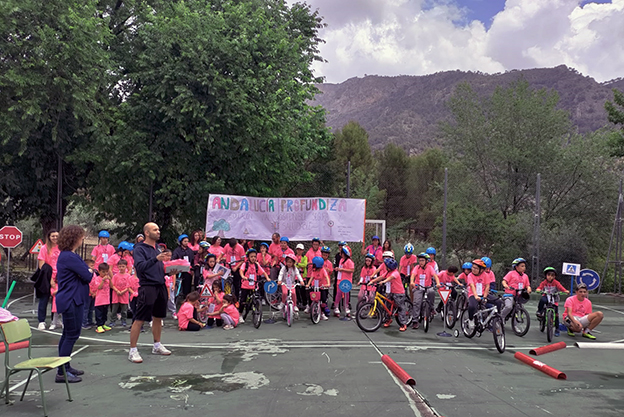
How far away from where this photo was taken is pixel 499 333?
9.50m

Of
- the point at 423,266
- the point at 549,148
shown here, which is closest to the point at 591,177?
the point at 549,148

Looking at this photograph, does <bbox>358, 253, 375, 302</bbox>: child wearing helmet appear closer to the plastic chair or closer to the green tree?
the plastic chair

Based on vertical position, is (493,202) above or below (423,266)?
above

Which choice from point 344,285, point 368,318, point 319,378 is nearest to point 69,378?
point 319,378

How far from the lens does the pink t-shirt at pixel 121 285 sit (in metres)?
11.1

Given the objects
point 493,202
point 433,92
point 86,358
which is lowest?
point 86,358

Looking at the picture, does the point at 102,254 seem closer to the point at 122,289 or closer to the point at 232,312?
the point at 122,289

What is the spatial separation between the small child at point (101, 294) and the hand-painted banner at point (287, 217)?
488 centimetres

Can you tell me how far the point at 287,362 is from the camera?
816 centimetres

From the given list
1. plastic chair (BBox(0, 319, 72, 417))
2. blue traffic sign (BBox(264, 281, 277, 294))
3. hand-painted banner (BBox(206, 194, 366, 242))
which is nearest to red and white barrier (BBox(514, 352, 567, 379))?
blue traffic sign (BBox(264, 281, 277, 294))

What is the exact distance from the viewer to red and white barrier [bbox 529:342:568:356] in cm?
930

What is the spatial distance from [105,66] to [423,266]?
11.3 meters

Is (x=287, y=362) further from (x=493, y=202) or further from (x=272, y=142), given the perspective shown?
(x=493, y=202)

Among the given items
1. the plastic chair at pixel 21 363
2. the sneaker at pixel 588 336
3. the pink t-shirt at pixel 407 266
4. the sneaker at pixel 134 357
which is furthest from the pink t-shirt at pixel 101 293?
the sneaker at pixel 588 336
